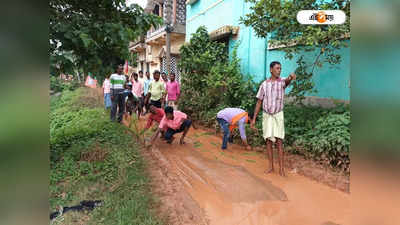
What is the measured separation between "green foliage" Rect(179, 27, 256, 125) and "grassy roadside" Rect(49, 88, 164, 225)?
2704 millimetres

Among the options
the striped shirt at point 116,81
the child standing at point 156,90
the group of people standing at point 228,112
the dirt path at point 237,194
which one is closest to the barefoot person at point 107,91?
the group of people standing at point 228,112

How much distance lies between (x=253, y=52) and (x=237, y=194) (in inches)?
190

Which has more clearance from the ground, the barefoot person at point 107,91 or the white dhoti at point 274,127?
the barefoot person at point 107,91

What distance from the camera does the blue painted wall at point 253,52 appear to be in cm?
455

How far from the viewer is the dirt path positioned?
2.49 meters

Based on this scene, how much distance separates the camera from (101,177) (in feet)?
10.8

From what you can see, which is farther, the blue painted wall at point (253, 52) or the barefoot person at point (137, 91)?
the barefoot person at point (137, 91)

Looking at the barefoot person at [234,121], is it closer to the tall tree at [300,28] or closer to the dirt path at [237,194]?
the dirt path at [237,194]

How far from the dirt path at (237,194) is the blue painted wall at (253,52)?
2.01 metres

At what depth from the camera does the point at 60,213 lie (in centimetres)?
252

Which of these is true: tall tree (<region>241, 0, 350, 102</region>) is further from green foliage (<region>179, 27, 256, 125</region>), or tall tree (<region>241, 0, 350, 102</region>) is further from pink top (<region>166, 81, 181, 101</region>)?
pink top (<region>166, 81, 181, 101</region>)

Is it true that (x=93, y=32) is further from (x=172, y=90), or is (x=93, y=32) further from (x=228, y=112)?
(x=172, y=90)

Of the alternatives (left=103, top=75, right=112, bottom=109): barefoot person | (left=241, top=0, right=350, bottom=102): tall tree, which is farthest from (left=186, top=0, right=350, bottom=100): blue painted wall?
(left=103, top=75, right=112, bottom=109): barefoot person
